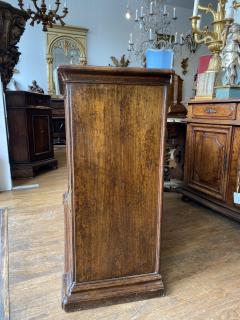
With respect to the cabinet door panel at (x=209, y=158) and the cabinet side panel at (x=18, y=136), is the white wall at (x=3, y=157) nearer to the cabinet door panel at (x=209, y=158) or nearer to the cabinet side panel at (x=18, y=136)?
the cabinet side panel at (x=18, y=136)

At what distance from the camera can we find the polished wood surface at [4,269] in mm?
1029

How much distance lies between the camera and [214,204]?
1.95 m

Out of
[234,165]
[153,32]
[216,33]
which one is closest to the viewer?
[234,165]

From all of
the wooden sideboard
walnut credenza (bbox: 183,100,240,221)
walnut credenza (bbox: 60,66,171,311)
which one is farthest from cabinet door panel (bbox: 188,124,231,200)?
the wooden sideboard

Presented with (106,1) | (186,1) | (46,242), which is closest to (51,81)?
(106,1)

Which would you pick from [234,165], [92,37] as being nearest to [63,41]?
[92,37]

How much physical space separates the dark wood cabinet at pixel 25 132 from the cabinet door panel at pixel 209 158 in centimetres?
187

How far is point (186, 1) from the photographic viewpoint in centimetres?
588

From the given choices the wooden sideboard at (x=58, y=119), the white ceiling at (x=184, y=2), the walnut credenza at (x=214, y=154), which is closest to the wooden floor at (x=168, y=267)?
the walnut credenza at (x=214, y=154)

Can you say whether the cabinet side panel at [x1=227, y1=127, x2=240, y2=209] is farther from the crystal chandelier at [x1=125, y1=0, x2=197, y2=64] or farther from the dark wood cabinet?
the crystal chandelier at [x1=125, y1=0, x2=197, y2=64]

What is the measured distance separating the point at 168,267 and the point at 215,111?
1.18 metres

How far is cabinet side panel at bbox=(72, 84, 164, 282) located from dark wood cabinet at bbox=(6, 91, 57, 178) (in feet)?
7.18

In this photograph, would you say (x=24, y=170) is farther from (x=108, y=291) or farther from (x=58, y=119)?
(x=58, y=119)

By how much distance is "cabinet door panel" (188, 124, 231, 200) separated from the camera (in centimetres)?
183
